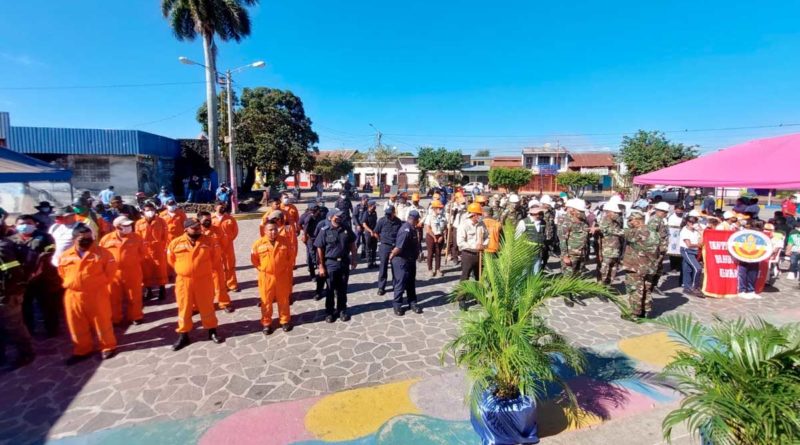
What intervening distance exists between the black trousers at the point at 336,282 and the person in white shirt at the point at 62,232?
3327 millimetres

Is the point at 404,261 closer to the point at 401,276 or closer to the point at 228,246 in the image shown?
the point at 401,276

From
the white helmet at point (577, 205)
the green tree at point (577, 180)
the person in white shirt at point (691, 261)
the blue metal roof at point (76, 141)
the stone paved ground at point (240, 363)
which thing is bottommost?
the stone paved ground at point (240, 363)

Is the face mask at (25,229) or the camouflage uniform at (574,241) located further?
the camouflage uniform at (574,241)

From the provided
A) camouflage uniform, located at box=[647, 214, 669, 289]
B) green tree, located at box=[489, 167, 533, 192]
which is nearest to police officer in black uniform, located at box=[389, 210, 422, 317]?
camouflage uniform, located at box=[647, 214, 669, 289]

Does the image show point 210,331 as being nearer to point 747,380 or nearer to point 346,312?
point 346,312

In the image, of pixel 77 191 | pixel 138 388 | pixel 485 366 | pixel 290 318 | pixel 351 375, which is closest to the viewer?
pixel 485 366

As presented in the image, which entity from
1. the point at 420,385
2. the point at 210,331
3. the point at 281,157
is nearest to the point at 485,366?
the point at 420,385

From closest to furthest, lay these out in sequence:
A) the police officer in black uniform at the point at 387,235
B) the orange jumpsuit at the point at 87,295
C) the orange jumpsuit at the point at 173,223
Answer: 1. the orange jumpsuit at the point at 87,295
2. the police officer in black uniform at the point at 387,235
3. the orange jumpsuit at the point at 173,223

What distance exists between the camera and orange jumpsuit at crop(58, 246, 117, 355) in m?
4.25

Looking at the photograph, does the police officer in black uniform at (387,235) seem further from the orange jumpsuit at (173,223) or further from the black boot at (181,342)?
the orange jumpsuit at (173,223)

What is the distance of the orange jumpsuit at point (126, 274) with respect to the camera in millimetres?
5402

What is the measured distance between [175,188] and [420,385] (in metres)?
24.1

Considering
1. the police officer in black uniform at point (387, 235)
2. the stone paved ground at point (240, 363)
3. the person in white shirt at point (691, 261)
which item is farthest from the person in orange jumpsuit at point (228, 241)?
the person in white shirt at point (691, 261)

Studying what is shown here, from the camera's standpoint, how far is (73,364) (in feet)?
14.6
